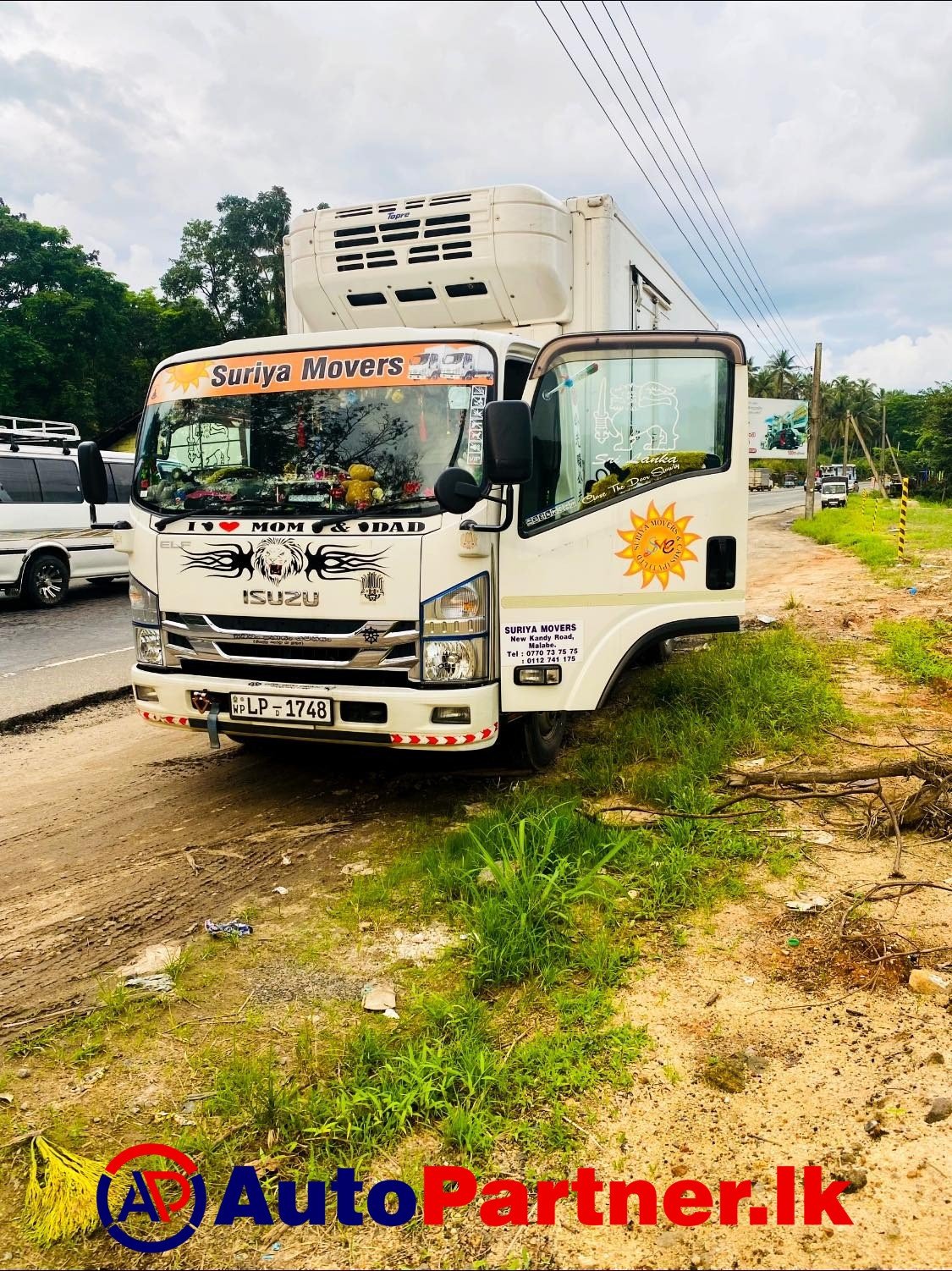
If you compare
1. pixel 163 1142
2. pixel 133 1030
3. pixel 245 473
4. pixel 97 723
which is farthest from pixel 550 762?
pixel 97 723

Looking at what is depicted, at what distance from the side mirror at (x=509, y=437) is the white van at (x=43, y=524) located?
31.1 ft

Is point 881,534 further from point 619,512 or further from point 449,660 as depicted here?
point 449,660

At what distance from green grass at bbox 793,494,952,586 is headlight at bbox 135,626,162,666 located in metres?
11.7

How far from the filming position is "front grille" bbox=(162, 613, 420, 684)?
420cm

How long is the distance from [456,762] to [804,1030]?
2.86 metres

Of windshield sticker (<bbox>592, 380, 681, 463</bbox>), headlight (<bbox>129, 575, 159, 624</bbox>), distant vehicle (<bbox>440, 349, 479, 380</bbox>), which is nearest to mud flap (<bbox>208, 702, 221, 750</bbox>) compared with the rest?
headlight (<bbox>129, 575, 159, 624</bbox>)

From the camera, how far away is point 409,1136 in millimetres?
2414

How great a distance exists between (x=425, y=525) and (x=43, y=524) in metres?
10.1

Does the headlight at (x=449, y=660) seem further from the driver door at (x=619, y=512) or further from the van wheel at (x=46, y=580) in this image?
the van wheel at (x=46, y=580)

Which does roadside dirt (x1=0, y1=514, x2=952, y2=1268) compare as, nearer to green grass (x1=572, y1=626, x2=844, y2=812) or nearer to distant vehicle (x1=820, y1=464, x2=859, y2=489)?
green grass (x1=572, y1=626, x2=844, y2=812)

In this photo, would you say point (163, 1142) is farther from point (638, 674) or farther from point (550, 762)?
point (638, 674)

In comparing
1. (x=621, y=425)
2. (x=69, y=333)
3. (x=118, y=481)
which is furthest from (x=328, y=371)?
(x=69, y=333)

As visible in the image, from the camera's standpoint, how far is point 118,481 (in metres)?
14.3

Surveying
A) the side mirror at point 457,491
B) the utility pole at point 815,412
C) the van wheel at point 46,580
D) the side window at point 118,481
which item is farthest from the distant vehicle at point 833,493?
the side mirror at point 457,491
